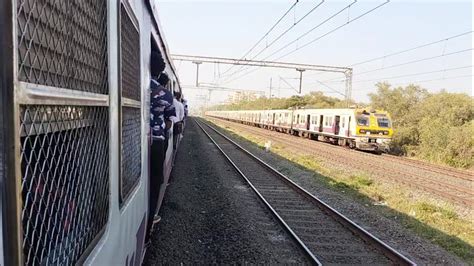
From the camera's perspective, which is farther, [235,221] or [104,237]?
[235,221]

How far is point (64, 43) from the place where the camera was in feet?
4.49

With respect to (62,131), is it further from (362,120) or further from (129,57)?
(362,120)

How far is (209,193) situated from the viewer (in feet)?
34.0

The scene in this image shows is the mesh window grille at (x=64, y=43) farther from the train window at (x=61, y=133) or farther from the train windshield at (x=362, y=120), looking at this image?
the train windshield at (x=362, y=120)

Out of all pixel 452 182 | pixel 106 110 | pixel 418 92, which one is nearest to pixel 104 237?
pixel 106 110

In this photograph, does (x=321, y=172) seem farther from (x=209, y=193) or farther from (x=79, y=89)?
(x=79, y=89)

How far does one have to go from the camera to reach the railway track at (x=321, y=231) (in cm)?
622

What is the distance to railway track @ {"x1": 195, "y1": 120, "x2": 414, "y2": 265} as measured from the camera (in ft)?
20.4

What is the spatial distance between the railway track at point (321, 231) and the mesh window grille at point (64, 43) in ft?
15.8

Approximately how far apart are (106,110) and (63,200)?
632mm

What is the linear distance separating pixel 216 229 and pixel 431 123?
23699 mm

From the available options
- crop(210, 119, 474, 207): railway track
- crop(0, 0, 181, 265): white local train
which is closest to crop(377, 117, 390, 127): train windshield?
crop(210, 119, 474, 207): railway track

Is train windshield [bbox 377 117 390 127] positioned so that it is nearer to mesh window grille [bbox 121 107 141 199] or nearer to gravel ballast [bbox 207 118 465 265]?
gravel ballast [bbox 207 118 465 265]

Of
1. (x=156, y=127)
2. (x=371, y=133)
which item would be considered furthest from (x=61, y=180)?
(x=371, y=133)
